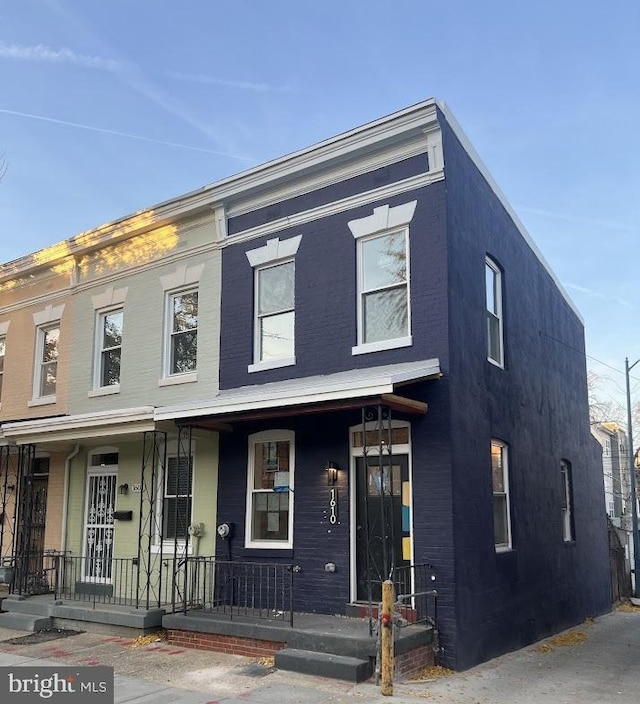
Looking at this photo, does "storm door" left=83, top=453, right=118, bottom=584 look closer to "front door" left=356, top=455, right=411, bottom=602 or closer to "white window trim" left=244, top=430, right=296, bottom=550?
→ "white window trim" left=244, top=430, right=296, bottom=550

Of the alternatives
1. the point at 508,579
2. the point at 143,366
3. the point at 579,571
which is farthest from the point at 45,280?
the point at 579,571

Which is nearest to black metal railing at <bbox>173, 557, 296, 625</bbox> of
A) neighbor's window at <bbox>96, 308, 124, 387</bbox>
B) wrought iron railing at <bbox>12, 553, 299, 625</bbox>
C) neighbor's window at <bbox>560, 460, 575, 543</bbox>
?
wrought iron railing at <bbox>12, 553, 299, 625</bbox>

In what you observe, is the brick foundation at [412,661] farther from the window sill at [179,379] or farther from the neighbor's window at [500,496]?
the window sill at [179,379]

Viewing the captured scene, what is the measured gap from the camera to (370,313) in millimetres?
11094

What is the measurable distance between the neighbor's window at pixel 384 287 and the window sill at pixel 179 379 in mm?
3453

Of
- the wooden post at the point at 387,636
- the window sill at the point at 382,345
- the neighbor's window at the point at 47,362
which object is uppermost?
the neighbor's window at the point at 47,362

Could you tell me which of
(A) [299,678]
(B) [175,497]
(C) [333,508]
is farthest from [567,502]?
(A) [299,678]

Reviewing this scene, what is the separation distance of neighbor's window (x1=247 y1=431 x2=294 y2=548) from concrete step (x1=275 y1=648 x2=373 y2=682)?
7.96 ft

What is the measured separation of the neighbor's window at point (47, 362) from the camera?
15.7 meters

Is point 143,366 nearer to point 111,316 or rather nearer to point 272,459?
point 111,316

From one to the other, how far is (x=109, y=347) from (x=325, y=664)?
27.4 ft

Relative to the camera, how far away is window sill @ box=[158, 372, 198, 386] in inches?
506

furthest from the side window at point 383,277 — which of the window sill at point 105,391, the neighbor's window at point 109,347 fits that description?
the neighbor's window at point 109,347

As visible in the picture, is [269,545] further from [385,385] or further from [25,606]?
[25,606]
